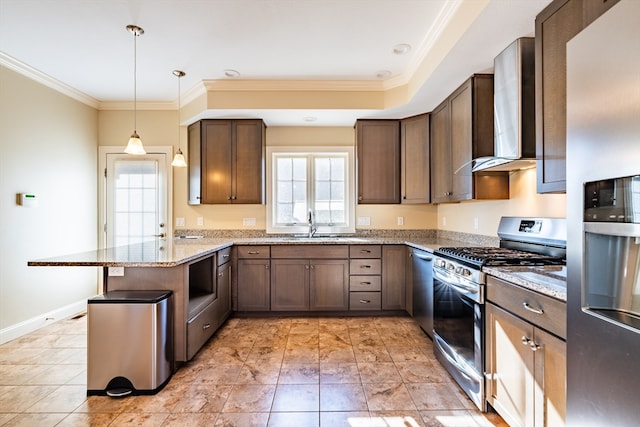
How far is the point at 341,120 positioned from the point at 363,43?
4.01 ft

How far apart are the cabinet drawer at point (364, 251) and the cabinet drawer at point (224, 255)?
1365 mm

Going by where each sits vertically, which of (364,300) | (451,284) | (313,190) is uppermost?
→ (313,190)

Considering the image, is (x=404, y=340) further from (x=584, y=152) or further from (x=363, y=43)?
(x=363, y=43)

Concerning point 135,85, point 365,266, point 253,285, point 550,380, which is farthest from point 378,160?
point 135,85

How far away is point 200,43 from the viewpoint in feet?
8.59

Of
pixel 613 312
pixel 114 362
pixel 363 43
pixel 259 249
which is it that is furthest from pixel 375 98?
pixel 114 362

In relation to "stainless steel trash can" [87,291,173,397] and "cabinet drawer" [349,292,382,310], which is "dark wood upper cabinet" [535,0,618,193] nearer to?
"cabinet drawer" [349,292,382,310]

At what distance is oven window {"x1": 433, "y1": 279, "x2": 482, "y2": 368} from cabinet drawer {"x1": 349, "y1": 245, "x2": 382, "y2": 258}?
1059 mm

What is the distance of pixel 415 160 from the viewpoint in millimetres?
3557

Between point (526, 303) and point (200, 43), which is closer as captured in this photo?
point (526, 303)

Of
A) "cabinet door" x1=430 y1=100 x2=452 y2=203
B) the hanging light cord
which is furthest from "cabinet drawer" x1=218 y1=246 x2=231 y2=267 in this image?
"cabinet door" x1=430 y1=100 x2=452 y2=203

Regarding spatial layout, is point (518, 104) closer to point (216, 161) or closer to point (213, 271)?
point (213, 271)

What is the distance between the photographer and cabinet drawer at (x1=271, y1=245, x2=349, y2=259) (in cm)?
347

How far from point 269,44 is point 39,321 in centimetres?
364
